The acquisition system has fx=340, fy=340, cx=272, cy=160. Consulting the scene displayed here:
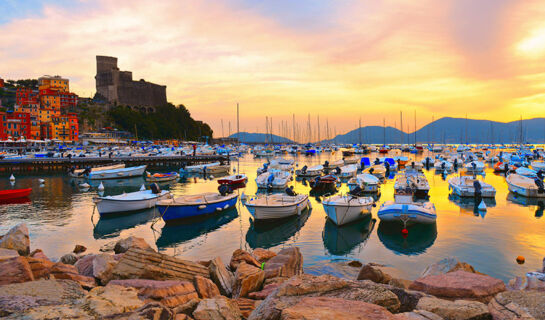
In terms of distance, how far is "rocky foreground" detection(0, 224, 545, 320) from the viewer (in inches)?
235

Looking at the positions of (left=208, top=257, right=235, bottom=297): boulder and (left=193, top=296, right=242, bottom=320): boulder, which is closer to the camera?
(left=193, top=296, right=242, bottom=320): boulder

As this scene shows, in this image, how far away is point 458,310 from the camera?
6402 mm

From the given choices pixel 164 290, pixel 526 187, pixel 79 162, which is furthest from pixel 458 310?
pixel 79 162

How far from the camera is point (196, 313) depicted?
22.0 ft

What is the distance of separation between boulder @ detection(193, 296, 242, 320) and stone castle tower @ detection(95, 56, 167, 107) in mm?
163852

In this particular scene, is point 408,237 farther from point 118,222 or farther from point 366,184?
point 118,222

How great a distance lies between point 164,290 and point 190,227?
1432 centimetres

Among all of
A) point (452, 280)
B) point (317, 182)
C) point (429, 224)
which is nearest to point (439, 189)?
point (317, 182)

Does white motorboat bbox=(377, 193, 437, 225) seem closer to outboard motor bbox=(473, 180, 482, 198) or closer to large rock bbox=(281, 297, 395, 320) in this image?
outboard motor bbox=(473, 180, 482, 198)

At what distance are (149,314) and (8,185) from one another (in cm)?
4732

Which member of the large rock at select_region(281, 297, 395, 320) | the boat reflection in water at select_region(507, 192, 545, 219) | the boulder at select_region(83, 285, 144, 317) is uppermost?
the large rock at select_region(281, 297, 395, 320)

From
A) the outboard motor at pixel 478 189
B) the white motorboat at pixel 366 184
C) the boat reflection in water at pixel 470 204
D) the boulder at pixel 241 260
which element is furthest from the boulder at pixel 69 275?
the outboard motor at pixel 478 189

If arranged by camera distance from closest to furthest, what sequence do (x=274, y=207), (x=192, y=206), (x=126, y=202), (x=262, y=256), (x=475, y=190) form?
(x=262, y=256) < (x=274, y=207) < (x=192, y=206) < (x=126, y=202) < (x=475, y=190)

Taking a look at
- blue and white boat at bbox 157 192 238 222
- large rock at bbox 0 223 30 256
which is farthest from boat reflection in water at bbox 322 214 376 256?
large rock at bbox 0 223 30 256
